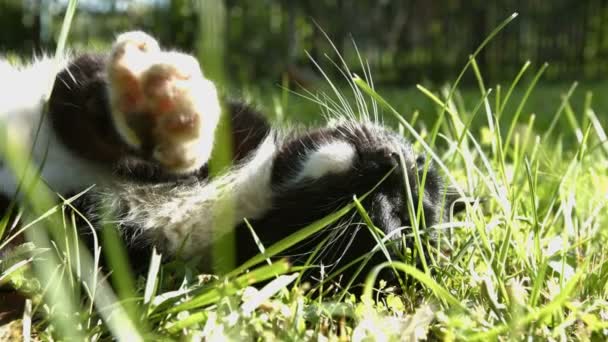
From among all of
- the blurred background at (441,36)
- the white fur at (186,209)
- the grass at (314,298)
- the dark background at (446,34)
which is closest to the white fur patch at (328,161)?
the white fur at (186,209)

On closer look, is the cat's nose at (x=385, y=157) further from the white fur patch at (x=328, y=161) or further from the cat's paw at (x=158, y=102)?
the cat's paw at (x=158, y=102)

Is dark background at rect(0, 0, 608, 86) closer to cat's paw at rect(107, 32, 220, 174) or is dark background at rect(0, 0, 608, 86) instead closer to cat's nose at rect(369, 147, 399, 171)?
cat's nose at rect(369, 147, 399, 171)

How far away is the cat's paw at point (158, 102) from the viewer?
3.84ft

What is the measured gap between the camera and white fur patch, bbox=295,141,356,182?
4.93ft

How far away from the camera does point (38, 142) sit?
1.49 meters

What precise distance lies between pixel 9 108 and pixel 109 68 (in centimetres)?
45

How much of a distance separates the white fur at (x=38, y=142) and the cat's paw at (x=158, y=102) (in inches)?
9.1

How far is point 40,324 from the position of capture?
104cm

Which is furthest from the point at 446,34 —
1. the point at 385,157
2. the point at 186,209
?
the point at 186,209

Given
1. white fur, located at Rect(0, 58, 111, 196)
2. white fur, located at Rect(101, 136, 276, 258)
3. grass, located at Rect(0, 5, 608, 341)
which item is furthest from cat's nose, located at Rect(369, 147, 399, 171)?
white fur, located at Rect(0, 58, 111, 196)

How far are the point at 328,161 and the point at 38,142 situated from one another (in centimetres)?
65

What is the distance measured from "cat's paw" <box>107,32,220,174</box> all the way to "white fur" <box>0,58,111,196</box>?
231mm

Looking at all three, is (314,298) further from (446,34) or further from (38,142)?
(446,34)

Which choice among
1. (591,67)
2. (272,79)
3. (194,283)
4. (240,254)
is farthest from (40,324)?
(591,67)
